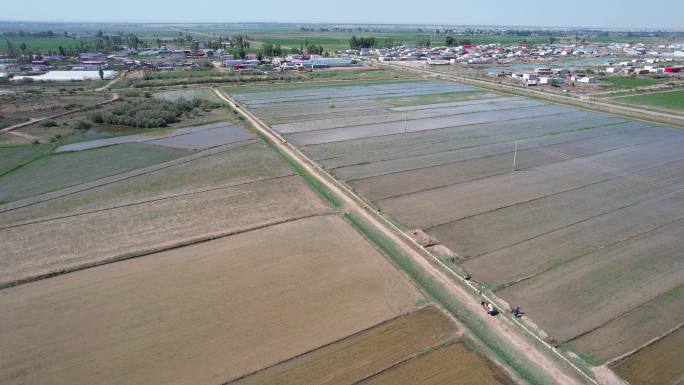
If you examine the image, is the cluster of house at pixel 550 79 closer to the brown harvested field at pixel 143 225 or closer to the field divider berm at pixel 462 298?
the field divider berm at pixel 462 298

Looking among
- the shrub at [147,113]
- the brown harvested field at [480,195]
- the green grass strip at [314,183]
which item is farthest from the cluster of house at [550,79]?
the shrub at [147,113]

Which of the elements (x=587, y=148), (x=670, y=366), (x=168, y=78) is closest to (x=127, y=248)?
(x=670, y=366)

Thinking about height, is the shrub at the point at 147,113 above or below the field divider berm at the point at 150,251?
above

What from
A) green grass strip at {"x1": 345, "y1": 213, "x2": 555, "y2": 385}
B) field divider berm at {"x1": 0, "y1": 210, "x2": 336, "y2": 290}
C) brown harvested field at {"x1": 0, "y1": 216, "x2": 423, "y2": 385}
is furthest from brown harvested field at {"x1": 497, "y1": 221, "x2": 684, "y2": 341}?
field divider berm at {"x1": 0, "y1": 210, "x2": 336, "y2": 290}

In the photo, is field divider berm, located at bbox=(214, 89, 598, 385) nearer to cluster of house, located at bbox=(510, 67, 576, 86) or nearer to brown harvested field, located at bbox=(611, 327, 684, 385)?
brown harvested field, located at bbox=(611, 327, 684, 385)

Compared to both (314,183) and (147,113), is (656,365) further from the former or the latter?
(147,113)

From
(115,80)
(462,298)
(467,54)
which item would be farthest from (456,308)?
(467,54)

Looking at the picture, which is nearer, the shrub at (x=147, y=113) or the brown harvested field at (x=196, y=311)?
the brown harvested field at (x=196, y=311)

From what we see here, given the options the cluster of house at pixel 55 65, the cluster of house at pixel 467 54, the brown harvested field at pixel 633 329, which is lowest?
the brown harvested field at pixel 633 329
